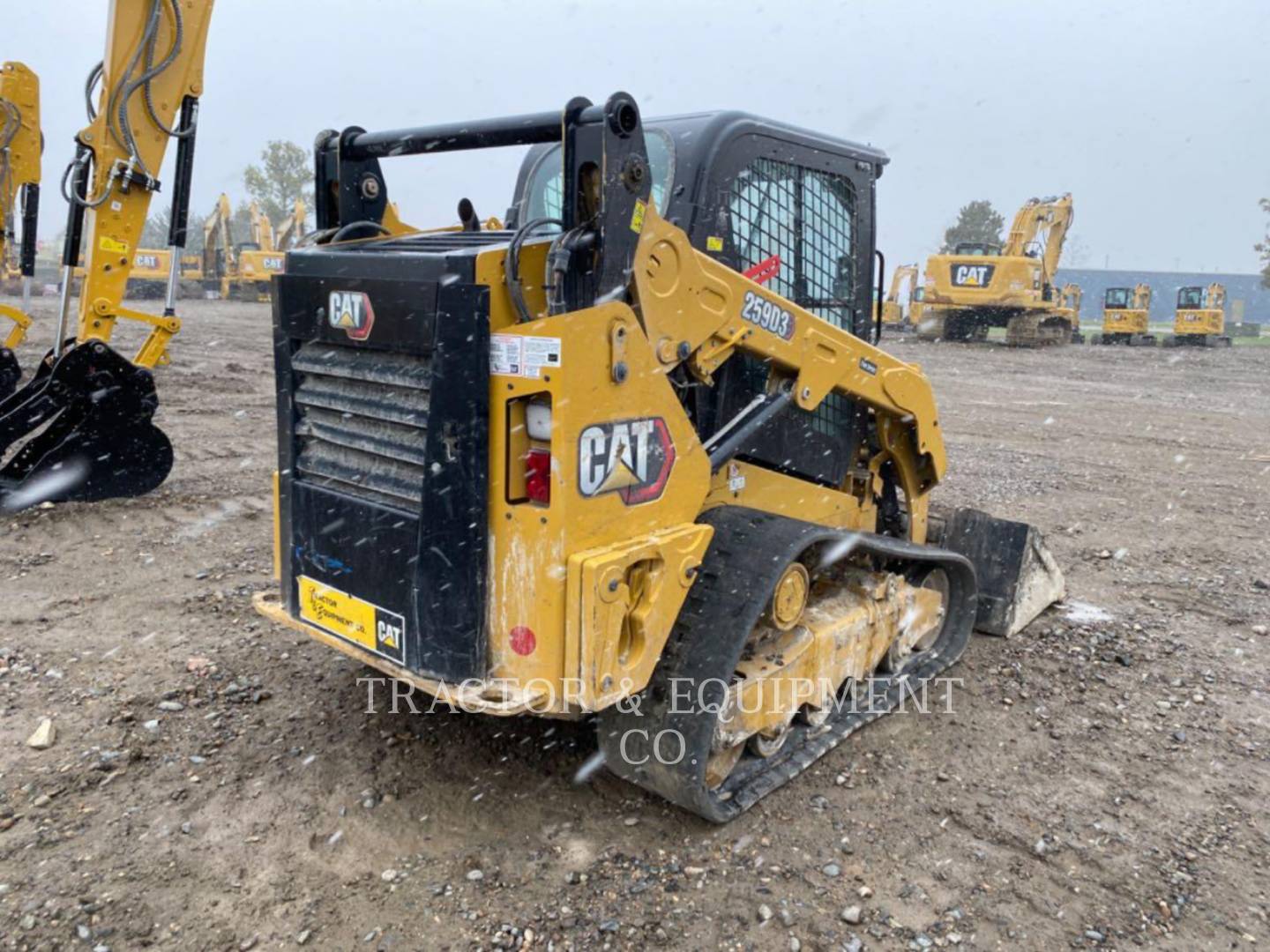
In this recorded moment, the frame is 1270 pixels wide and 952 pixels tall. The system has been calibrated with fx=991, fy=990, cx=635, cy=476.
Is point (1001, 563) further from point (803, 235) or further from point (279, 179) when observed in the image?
point (279, 179)

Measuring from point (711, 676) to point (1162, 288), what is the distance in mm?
82499

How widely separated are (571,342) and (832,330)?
4.67ft

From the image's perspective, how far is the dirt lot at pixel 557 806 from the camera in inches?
110

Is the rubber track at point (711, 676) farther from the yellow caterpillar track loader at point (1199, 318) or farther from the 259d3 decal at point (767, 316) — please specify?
the yellow caterpillar track loader at point (1199, 318)

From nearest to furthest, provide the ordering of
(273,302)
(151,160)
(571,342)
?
(571,342) < (273,302) < (151,160)

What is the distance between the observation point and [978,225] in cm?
5497

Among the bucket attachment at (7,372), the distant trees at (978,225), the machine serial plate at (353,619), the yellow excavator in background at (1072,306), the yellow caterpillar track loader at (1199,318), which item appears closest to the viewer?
the machine serial plate at (353,619)

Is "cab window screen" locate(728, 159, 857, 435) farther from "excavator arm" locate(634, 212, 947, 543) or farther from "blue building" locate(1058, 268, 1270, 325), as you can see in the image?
"blue building" locate(1058, 268, 1270, 325)

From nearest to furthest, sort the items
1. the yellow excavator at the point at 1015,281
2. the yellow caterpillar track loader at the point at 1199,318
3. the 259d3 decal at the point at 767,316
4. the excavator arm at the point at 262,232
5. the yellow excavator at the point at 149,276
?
the 259d3 decal at the point at 767,316, the yellow excavator at the point at 1015,281, the yellow caterpillar track loader at the point at 1199,318, the excavator arm at the point at 262,232, the yellow excavator at the point at 149,276

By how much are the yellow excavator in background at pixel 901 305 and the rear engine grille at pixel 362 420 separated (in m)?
26.8

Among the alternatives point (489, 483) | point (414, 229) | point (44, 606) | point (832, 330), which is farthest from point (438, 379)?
point (44, 606)

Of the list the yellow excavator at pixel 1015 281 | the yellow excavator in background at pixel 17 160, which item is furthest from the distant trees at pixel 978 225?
the yellow excavator in background at pixel 17 160

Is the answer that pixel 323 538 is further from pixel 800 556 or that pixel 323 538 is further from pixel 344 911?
pixel 800 556

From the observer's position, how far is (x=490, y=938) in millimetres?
2686
